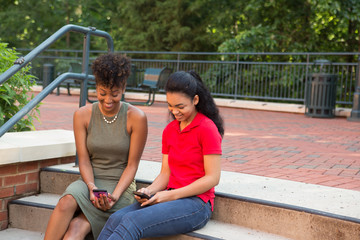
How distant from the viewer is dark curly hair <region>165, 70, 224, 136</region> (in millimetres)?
2533

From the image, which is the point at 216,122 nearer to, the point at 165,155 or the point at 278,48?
the point at 165,155

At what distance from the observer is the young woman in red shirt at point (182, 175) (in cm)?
239

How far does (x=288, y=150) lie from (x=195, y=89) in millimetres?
2677

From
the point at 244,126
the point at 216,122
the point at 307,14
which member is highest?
the point at 307,14

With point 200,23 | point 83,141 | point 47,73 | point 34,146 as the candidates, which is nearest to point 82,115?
point 83,141

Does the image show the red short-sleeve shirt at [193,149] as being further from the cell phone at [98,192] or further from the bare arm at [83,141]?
the bare arm at [83,141]

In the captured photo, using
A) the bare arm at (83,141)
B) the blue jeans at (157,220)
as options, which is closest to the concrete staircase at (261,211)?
the blue jeans at (157,220)

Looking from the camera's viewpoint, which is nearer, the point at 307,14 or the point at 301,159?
the point at 301,159

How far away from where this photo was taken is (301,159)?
436cm

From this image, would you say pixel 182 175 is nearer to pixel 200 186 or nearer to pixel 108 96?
pixel 200 186

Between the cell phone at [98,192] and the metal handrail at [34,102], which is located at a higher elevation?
the metal handrail at [34,102]

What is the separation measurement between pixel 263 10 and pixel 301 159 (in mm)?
12629

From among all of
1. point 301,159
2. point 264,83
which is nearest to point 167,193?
point 301,159

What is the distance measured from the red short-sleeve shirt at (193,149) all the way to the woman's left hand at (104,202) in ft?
1.20
